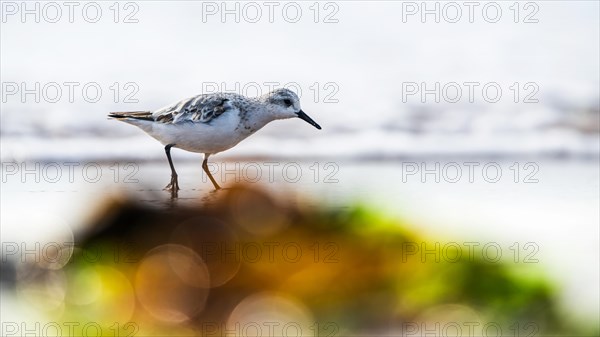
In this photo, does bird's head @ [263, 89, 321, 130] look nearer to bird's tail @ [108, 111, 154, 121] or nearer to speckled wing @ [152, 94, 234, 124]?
speckled wing @ [152, 94, 234, 124]

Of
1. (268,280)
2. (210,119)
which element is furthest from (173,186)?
(268,280)

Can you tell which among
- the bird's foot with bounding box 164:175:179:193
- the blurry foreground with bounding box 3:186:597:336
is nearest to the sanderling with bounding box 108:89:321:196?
the bird's foot with bounding box 164:175:179:193

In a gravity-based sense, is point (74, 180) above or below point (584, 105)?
below

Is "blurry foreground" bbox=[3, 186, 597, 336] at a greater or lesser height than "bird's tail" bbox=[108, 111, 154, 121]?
lesser

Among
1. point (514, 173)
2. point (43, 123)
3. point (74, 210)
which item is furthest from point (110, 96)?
point (74, 210)

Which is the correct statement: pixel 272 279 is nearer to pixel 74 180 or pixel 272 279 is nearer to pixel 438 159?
Result: pixel 74 180

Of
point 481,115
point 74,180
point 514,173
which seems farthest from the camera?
point 481,115

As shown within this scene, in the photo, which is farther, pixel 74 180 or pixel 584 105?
pixel 584 105

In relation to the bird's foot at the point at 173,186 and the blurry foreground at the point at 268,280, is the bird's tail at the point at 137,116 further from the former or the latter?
the blurry foreground at the point at 268,280
